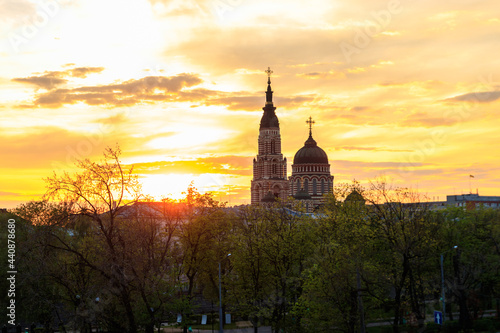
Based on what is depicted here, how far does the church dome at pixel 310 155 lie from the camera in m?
176

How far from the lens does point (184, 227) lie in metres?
56.7

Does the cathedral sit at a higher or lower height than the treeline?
higher

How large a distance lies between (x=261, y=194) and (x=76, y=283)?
128204 millimetres

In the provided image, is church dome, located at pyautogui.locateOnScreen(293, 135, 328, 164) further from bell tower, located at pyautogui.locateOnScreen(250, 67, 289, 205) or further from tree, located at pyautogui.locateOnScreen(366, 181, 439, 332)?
tree, located at pyautogui.locateOnScreen(366, 181, 439, 332)

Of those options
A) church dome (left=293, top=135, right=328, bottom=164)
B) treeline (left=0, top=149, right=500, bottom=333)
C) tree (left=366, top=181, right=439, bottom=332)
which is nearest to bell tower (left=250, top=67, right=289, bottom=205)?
church dome (left=293, top=135, right=328, bottom=164)

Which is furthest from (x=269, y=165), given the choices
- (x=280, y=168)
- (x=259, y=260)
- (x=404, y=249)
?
(x=404, y=249)

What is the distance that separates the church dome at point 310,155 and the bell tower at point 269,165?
17.7ft

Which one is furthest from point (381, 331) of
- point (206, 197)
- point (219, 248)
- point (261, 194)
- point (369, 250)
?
point (261, 194)

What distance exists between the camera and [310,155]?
17575 cm

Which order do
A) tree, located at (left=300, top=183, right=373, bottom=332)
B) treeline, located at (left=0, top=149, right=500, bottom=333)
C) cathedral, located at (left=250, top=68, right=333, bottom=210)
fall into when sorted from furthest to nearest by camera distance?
cathedral, located at (left=250, top=68, right=333, bottom=210) < tree, located at (left=300, top=183, right=373, bottom=332) < treeline, located at (left=0, top=149, right=500, bottom=333)

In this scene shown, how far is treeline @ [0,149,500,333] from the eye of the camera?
36.8 meters

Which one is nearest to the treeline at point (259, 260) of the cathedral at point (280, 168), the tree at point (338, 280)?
the tree at point (338, 280)

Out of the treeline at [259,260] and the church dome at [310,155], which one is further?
the church dome at [310,155]

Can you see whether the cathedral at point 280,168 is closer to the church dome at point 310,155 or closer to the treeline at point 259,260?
the church dome at point 310,155
